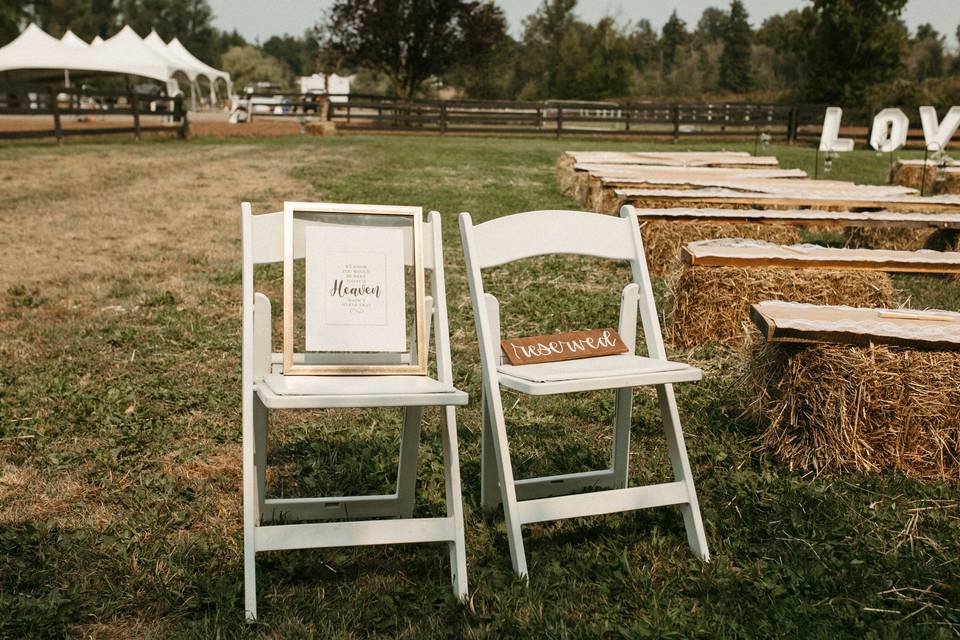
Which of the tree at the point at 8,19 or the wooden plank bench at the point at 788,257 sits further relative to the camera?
the tree at the point at 8,19

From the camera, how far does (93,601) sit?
2.55 m

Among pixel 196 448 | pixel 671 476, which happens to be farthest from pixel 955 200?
pixel 196 448

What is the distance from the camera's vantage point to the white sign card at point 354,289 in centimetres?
290

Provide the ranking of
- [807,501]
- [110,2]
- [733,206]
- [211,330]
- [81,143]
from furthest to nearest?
[110,2] → [81,143] → [733,206] → [211,330] → [807,501]

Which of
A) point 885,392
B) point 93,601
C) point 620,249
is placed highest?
point 620,249

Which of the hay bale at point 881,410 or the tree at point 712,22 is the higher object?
the tree at point 712,22

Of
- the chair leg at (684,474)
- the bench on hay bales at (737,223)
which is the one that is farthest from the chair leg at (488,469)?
the bench on hay bales at (737,223)

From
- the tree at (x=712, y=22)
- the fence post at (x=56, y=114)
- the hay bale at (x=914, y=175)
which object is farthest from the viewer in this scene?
the tree at (x=712, y=22)

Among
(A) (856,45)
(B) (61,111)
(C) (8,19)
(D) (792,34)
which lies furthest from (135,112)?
(C) (8,19)

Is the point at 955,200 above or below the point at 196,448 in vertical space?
above

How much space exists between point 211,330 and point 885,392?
12.5 feet

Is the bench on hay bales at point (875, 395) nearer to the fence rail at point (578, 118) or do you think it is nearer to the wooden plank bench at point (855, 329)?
the wooden plank bench at point (855, 329)

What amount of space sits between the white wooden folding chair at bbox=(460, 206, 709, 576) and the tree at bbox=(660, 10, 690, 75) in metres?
96.1

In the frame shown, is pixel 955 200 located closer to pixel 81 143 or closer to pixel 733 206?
pixel 733 206
